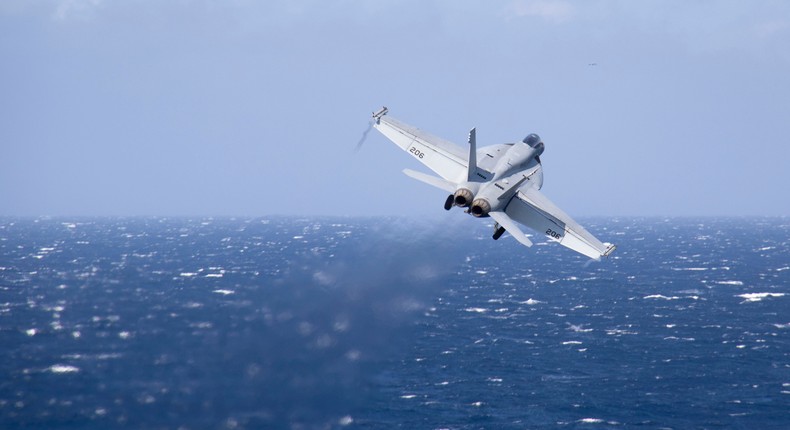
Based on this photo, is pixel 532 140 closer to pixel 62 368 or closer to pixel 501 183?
pixel 501 183

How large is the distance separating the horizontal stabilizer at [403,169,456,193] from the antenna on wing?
1.68 meters

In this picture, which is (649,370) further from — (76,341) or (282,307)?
(76,341)

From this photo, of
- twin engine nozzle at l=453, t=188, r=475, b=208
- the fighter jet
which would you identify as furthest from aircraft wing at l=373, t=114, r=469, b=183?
twin engine nozzle at l=453, t=188, r=475, b=208

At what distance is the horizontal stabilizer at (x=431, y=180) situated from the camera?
50531 millimetres

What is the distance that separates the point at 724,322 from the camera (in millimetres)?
146625

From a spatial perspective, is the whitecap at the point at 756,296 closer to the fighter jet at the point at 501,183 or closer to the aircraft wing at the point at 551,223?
the fighter jet at the point at 501,183

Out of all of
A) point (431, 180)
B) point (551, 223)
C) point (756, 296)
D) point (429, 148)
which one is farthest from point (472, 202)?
point (756, 296)

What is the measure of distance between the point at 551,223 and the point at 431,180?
987 centimetres

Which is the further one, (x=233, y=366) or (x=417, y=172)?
(x=233, y=366)

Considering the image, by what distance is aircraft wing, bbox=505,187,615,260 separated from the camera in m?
53.7

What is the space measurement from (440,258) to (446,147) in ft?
76.3

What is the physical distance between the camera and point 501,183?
2153 inches

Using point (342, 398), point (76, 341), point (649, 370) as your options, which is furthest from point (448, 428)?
point (76, 341)

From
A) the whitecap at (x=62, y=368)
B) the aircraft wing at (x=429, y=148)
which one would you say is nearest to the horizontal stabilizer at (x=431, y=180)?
the aircraft wing at (x=429, y=148)
